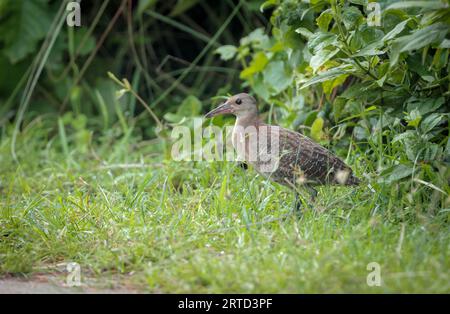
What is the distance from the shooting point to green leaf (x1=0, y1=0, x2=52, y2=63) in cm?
809

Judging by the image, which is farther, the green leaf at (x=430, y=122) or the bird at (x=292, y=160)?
the bird at (x=292, y=160)

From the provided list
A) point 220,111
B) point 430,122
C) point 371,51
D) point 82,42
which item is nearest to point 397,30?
point 371,51

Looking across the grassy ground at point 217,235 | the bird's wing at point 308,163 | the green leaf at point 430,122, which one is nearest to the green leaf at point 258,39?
the grassy ground at point 217,235

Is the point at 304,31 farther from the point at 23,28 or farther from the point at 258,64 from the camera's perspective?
the point at 23,28

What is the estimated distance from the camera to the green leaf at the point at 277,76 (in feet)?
21.1

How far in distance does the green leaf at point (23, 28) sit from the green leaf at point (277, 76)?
286 centimetres

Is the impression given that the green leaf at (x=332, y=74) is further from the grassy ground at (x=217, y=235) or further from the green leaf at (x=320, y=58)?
the grassy ground at (x=217, y=235)

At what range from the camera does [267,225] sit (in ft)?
15.4

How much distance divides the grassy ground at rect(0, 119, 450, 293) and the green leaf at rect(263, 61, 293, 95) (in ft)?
2.97

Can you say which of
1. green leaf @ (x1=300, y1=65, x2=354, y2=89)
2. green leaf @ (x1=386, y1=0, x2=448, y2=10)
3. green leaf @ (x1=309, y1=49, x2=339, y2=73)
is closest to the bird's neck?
green leaf @ (x1=300, y1=65, x2=354, y2=89)

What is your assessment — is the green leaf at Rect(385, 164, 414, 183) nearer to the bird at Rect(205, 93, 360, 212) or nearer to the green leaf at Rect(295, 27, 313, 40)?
the bird at Rect(205, 93, 360, 212)
